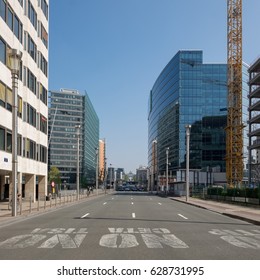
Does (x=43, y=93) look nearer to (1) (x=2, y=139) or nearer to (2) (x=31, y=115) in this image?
(2) (x=31, y=115)

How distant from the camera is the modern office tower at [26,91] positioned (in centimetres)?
3278

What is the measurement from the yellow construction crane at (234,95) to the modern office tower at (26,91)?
4971 cm

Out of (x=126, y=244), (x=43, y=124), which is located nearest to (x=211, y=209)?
(x=126, y=244)

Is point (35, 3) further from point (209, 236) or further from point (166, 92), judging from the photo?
point (166, 92)

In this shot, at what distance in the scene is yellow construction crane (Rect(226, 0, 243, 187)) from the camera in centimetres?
8719

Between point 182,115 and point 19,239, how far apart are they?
110224 millimetres

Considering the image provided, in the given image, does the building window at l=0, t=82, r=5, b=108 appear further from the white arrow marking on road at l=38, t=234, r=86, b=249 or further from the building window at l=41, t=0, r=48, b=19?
the white arrow marking on road at l=38, t=234, r=86, b=249

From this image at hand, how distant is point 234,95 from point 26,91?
2428 inches

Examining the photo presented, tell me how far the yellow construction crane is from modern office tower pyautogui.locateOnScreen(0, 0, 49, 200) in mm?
49713

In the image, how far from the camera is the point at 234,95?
300ft

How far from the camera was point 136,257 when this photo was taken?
31.0 feet

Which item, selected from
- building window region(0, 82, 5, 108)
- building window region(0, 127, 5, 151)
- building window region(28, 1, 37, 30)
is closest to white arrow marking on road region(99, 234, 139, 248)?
building window region(0, 127, 5, 151)

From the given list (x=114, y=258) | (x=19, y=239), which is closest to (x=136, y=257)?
(x=114, y=258)

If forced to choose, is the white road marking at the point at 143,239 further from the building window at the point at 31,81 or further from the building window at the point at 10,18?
the building window at the point at 31,81
